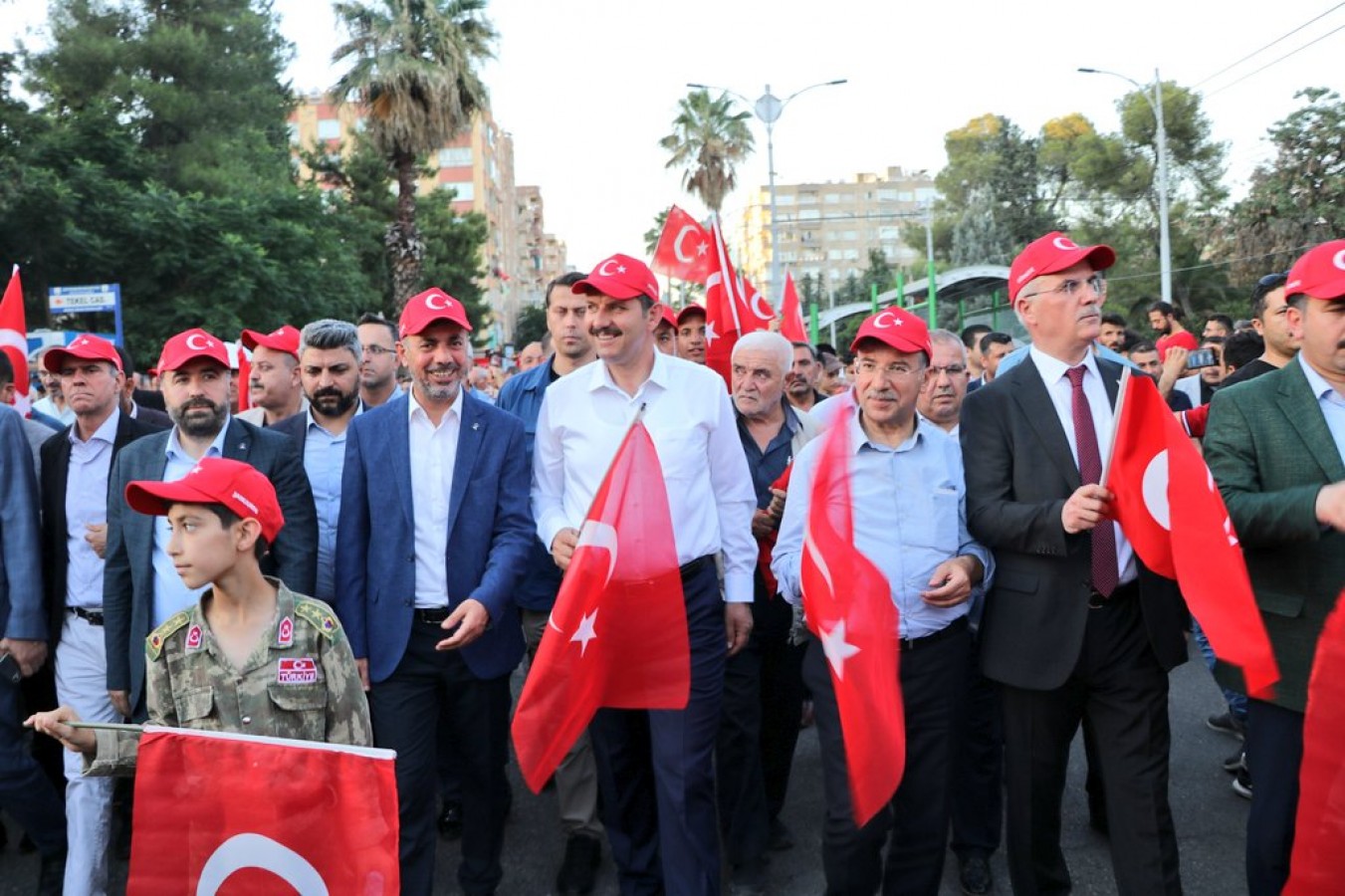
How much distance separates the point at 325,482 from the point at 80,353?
113 centimetres

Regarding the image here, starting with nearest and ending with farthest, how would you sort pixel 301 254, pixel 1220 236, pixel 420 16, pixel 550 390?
pixel 550 390
pixel 420 16
pixel 301 254
pixel 1220 236

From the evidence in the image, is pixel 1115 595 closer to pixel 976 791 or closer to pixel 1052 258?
pixel 1052 258

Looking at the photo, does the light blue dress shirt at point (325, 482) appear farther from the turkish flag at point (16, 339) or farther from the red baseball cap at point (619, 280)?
the turkish flag at point (16, 339)

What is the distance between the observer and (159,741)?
300 cm

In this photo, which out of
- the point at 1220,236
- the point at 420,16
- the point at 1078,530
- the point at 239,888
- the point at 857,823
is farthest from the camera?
the point at 1220,236

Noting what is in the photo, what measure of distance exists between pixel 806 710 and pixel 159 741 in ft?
15.7

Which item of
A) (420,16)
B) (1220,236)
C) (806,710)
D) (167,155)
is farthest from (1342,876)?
(167,155)

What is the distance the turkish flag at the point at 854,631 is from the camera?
353 centimetres

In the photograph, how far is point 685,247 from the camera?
7.61 meters

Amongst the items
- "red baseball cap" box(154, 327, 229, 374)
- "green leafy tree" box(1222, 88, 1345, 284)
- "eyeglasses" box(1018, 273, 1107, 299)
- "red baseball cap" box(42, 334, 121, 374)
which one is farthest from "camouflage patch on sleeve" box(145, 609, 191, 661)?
"green leafy tree" box(1222, 88, 1345, 284)

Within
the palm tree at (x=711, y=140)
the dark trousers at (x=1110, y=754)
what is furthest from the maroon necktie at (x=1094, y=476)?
the palm tree at (x=711, y=140)

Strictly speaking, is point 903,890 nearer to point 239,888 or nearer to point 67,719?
point 239,888

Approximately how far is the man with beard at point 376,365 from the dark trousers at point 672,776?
2597mm

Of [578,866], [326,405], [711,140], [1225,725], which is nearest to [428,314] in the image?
[326,405]
